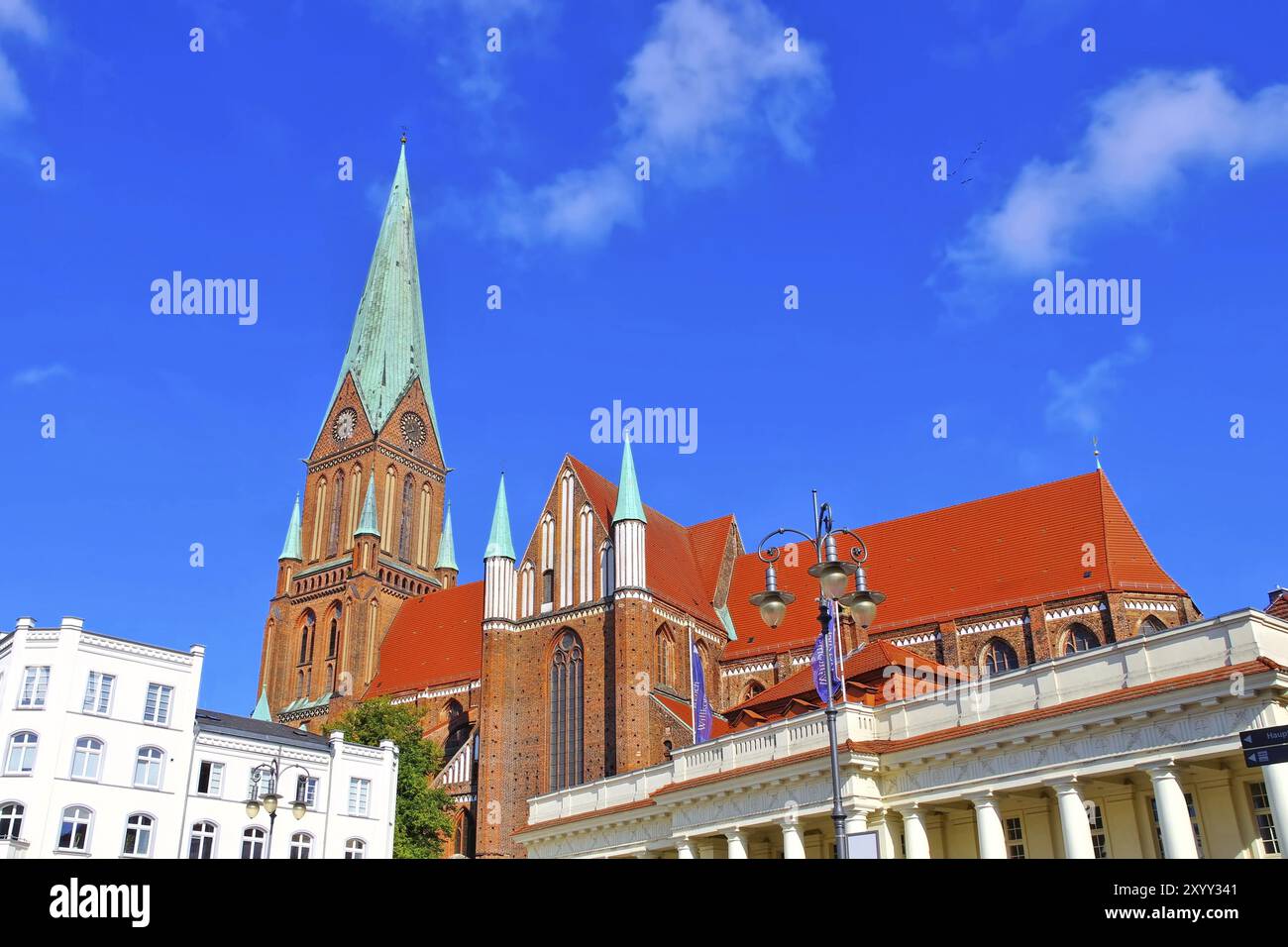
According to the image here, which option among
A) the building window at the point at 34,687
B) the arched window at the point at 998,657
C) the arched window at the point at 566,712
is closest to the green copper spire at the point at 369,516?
the arched window at the point at 566,712

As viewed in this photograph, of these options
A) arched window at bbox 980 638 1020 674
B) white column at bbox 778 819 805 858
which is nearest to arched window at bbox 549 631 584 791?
arched window at bbox 980 638 1020 674

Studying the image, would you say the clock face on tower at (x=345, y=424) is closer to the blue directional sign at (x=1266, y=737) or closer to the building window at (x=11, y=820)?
the building window at (x=11, y=820)

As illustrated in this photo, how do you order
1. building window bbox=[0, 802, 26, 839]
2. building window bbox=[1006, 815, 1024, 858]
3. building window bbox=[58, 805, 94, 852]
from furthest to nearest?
1. building window bbox=[58, 805, 94, 852]
2. building window bbox=[0, 802, 26, 839]
3. building window bbox=[1006, 815, 1024, 858]

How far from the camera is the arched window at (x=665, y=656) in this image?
5347 cm

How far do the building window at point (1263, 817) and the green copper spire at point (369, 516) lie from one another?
202ft

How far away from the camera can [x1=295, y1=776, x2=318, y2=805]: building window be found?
44.8 metres

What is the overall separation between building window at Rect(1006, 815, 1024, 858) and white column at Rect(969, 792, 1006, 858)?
846 mm

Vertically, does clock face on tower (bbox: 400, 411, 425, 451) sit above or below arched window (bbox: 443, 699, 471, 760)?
above

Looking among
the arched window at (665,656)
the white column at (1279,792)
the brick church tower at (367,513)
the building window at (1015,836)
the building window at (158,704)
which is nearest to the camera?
the white column at (1279,792)

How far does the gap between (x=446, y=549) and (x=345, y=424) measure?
1152 cm

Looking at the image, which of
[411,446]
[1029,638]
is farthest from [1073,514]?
[411,446]

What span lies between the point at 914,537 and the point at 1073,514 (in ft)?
26.8

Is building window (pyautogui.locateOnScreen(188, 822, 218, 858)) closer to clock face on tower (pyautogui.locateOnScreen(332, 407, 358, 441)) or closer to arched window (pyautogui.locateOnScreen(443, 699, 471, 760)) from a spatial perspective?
Answer: arched window (pyautogui.locateOnScreen(443, 699, 471, 760))
